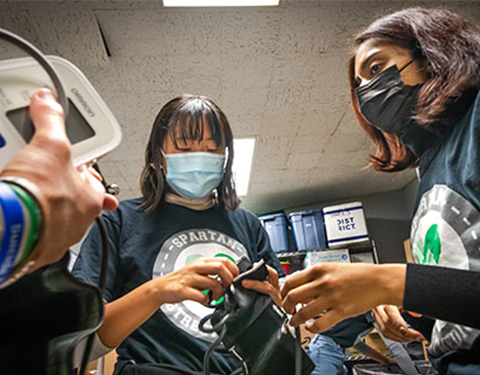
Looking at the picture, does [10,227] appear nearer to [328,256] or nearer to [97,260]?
[97,260]

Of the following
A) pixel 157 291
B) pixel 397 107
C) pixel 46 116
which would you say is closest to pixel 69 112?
pixel 46 116

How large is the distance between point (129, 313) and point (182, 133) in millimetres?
593

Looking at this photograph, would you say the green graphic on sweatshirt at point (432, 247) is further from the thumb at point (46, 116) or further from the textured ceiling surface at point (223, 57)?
the textured ceiling surface at point (223, 57)

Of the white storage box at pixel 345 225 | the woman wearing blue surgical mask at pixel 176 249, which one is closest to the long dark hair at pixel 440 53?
the woman wearing blue surgical mask at pixel 176 249

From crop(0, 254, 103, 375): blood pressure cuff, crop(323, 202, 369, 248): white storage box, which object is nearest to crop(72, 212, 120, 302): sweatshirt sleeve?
crop(0, 254, 103, 375): blood pressure cuff

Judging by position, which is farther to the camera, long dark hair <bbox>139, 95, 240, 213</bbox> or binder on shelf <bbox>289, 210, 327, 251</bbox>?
binder on shelf <bbox>289, 210, 327, 251</bbox>

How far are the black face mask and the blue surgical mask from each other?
54cm

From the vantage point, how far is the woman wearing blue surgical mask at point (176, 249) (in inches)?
27.8

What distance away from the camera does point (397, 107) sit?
1047 mm

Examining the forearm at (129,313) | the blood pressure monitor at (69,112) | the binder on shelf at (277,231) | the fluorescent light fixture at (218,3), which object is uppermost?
the fluorescent light fixture at (218,3)

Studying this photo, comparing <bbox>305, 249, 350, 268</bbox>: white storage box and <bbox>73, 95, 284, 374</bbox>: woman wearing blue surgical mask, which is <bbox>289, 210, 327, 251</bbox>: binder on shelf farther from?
<bbox>73, 95, 284, 374</bbox>: woman wearing blue surgical mask

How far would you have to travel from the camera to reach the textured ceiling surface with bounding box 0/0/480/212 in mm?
1896

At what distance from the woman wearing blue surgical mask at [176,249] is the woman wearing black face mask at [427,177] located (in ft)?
0.58

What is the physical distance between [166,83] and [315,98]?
1192 millimetres
